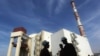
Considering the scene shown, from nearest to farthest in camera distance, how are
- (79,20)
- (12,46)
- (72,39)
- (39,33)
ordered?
(72,39), (12,46), (39,33), (79,20)

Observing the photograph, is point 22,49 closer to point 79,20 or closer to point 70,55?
point 79,20

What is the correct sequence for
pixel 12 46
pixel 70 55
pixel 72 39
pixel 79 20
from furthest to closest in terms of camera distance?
pixel 79 20
pixel 12 46
pixel 72 39
pixel 70 55

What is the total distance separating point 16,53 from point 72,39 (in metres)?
14.5

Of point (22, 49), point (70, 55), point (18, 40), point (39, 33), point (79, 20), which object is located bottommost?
point (70, 55)

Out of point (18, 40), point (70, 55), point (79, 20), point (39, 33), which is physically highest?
point (79, 20)

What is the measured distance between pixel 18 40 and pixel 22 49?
12.6 ft

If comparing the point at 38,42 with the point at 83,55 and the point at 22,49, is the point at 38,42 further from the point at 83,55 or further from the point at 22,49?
the point at 83,55

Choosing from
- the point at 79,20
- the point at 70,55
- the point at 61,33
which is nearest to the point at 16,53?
the point at 61,33

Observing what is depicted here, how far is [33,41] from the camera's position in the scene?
34469 mm

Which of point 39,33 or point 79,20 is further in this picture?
point 79,20

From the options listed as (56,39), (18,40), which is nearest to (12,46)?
(18,40)

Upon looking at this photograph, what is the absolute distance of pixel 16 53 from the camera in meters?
30.5

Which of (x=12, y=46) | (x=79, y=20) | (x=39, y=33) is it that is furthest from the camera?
(x=79, y=20)

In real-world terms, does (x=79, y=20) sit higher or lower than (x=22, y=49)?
higher
